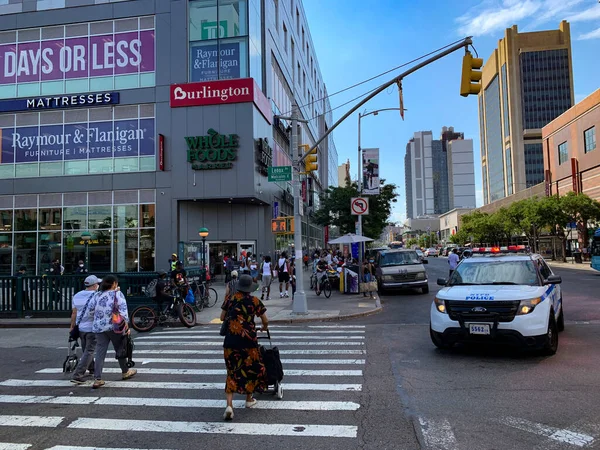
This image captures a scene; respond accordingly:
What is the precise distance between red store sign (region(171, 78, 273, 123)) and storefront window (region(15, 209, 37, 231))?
11.6 metres

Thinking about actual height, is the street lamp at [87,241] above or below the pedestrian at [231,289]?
above

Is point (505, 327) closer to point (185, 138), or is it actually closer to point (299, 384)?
point (299, 384)

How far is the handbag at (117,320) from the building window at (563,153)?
64.8 meters

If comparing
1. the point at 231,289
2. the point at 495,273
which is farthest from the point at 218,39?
the point at 495,273

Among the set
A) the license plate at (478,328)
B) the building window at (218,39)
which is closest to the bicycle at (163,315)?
the license plate at (478,328)

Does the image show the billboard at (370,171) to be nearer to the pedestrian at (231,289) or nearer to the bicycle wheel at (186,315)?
the pedestrian at (231,289)

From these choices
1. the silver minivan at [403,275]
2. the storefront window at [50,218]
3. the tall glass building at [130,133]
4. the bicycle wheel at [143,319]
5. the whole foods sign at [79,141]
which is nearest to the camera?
the bicycle wheel at [143,319]

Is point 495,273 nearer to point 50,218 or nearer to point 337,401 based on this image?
point 337,401

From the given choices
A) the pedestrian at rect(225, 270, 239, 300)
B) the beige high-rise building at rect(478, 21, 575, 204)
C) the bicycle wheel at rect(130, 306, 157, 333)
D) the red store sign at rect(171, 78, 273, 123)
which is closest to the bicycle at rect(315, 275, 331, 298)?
the pedestrian at rect(225, 270, 239, 300)

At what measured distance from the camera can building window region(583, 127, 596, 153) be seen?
2013 inches

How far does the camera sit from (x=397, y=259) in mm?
20156

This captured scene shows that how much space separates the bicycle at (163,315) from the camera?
12242 mm

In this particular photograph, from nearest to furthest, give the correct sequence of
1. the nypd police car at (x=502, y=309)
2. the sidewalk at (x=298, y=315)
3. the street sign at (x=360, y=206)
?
1. the nypd police car at (x=502, y=309)
2. the sidewalk at (x=298, y=315)
3. the street sign at (x=360, y=206)

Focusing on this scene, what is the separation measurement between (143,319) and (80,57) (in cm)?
2328
